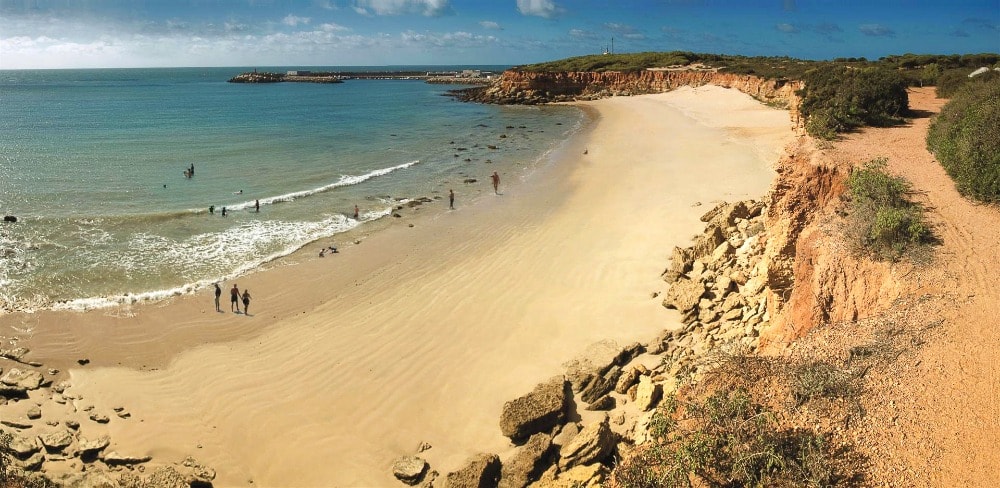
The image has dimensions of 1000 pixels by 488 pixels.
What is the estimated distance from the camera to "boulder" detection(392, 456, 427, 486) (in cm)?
995

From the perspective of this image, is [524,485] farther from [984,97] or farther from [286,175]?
[286,175]

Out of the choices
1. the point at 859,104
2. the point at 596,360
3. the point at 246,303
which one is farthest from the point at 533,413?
the point at 859,104

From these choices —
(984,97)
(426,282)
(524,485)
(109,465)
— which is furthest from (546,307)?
(984,97)

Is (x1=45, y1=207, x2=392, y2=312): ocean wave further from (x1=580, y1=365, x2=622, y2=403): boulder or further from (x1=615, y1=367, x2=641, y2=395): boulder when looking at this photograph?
(x1=615, y1=367, x2=641, y2=395): boulder

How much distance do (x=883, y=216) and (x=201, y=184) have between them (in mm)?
32576

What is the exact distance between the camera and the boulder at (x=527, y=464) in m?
8.98

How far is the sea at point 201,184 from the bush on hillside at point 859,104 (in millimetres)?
16419

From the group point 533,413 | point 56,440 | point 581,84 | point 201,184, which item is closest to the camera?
point 533,413

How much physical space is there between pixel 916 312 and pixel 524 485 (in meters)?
6.51

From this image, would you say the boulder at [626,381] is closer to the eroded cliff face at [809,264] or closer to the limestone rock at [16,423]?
the eroded cliff face at [809,264]

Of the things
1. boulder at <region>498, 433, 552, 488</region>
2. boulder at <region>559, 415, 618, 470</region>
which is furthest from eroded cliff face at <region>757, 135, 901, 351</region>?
boulder at <region>498, 433, 552, 488</region>

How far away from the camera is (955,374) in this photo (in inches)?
270

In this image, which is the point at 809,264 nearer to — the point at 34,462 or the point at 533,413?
the point at 533,413

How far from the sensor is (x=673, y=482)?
6.45 meters
